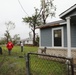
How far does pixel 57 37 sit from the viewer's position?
15711 mm

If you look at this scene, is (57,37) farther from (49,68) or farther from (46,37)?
(49,68)

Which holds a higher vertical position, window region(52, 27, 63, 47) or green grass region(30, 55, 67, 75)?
window region(52, 27, 63, 47)

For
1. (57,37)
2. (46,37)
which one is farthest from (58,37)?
(46,37)

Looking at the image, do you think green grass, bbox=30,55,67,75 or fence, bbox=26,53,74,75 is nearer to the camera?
fence, bbox=26,53,74,75

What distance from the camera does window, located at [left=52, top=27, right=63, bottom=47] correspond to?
1529 centimetres

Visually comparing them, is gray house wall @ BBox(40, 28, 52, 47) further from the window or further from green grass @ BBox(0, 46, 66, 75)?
green grass @ BBox(0, 46, 66, 75)

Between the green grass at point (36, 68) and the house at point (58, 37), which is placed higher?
the house at point (58, 37)

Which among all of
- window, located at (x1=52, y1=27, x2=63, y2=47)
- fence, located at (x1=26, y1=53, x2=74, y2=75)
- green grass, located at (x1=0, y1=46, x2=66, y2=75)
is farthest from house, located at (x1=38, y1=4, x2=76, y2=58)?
fence, located at (x1=26, y1=53, x2=74, y2=75)

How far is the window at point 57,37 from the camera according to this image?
15.3 metres

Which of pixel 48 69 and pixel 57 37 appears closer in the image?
pixel 48 69

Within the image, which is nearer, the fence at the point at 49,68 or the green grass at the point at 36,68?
the fence at the point at 49,68

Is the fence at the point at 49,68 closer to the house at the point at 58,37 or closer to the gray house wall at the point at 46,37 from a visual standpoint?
the house at the point at 58,37

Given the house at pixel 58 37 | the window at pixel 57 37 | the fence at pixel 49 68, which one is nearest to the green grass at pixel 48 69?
the fence at pixel 49 68

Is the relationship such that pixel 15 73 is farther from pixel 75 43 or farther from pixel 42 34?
pixel 42 34
